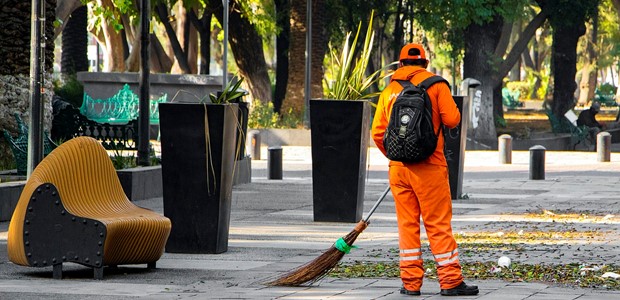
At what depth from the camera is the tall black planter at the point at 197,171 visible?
11.4m

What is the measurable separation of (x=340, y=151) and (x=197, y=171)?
318 centimetres

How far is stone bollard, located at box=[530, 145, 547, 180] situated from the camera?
22312mm

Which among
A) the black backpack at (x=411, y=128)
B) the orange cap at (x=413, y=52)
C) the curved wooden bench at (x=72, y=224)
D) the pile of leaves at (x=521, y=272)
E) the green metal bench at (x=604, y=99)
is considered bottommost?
the pile of leaves at (x=521, y=272)

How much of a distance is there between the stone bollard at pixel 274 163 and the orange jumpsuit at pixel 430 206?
42.4 feet

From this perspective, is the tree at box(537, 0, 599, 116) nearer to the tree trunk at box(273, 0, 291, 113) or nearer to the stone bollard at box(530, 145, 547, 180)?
the tree trunk at box(273, 0, 291, 113)

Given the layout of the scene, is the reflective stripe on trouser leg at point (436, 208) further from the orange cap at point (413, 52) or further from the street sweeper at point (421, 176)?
the orange cap at point (413, 52)

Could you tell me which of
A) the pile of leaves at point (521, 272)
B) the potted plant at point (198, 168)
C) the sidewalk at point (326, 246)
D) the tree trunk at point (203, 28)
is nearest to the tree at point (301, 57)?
the tree trunk at point (203, 28)

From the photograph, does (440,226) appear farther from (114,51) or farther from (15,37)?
(114,51)

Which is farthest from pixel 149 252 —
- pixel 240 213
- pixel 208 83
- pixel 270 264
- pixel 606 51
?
pixel 606 51

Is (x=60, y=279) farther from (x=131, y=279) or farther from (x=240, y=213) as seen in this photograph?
(x=240, y=213)

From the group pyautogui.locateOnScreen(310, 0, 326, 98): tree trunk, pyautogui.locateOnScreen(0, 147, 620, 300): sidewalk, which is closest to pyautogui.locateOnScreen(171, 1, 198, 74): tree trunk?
pyautogui.locateOnScreen(310, 0, 326, 98): tree trunk

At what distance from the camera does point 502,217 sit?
15695 mm

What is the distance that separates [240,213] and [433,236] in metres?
7.31

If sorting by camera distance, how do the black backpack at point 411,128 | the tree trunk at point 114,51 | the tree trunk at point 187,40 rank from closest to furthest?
the black backpack at point 411,128 < the tree trunk at point 114,51 < the tree trunk at point 187,40
